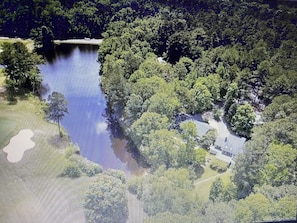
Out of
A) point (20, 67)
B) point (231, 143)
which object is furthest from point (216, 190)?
point (20, 67)

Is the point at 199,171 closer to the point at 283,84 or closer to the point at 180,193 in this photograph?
the point at 180,193

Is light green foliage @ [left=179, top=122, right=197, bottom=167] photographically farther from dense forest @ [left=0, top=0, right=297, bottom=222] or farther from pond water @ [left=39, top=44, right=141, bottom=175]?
pond water @ [left=39, top=44, right=141, bottom=175]

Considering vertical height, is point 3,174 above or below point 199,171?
above

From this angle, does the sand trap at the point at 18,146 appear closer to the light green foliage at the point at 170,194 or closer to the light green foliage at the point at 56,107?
the light green foliage at the point at 56,107

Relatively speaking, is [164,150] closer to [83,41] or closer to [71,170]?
→ [71,170]

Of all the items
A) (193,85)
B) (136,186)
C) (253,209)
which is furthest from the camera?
(193,85)

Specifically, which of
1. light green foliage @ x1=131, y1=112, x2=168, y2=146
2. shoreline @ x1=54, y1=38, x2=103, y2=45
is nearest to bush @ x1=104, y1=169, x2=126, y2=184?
light green foliage @ x1=131, y1=112, x2=168, y2=146

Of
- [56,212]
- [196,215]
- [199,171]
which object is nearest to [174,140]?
[199,171]
